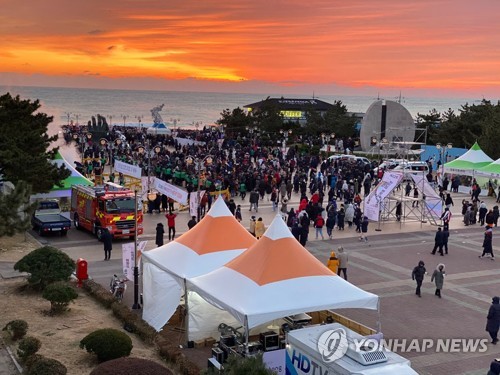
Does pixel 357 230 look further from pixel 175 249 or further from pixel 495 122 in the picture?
pixel 495 122

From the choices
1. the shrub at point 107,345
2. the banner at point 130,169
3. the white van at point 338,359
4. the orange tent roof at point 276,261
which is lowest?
the shrub at point 107,345

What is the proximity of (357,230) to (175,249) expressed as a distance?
14.1 metres

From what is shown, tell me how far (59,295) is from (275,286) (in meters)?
5.87

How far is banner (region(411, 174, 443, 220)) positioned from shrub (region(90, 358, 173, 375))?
2246 centimetres

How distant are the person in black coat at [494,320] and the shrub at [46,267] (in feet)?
36.3

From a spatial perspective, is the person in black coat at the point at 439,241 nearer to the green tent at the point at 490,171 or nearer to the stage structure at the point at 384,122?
the green tent at the point at 490,171

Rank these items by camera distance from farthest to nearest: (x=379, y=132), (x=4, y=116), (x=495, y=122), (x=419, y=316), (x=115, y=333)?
(x=379, y=132) → (x=495, y=122) → (x=4, y=116) → (x=419, y=316) → (x=115, y=333)

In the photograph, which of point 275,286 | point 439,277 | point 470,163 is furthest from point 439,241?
point 470,163

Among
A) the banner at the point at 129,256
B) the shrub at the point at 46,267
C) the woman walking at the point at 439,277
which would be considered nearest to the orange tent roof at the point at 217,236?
the banner at the point at 129,256

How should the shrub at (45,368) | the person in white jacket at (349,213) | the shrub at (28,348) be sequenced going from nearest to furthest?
1. the shrub at (45,368)
2. the shrub at (28,348)
3. the person in white jacket at (349,213)

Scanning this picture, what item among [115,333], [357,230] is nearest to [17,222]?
[115,333]

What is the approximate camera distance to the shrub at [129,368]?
33.5 feet

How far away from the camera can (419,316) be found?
17.1m

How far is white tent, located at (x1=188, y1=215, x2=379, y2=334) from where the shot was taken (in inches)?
500
